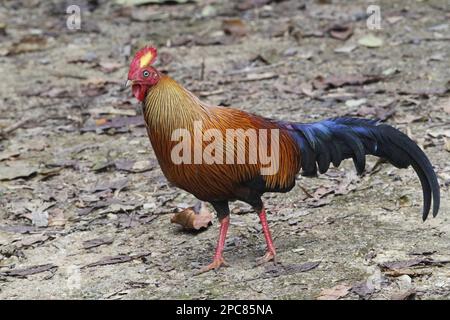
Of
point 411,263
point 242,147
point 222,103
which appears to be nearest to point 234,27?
point 222,103

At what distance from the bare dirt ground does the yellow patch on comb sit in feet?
4.35

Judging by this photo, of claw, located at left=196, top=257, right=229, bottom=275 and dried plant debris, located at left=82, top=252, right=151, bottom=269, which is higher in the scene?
claw, located at left=196, top=257, right=229, bottom=275

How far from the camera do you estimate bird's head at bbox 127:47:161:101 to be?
5125 millimetres

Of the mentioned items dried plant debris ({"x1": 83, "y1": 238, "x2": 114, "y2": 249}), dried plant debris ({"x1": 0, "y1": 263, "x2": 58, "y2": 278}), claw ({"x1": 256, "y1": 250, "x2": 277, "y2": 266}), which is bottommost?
dried plant debris ({"x1": 0, "y1": 263, "x2": 58, "y2": 278})

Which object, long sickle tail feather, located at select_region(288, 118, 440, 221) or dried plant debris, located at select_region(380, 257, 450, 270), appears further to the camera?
long sickle tail feather, located at select_region(288, 118, 440, 221)

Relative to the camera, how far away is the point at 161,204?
21.8ft

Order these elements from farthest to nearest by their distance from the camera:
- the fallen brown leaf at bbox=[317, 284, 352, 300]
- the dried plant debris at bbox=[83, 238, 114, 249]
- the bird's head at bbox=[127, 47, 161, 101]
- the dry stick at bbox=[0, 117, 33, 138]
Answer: the dry stick at bbox=[0, 117, 33, 138]
the dried plant debris at bbox=[83, 238, 114, 249]
the bird's head at bbox=[127, 47, 161, 101]
the fallen brown leaf at bbox=[317, 284, 352, 300]

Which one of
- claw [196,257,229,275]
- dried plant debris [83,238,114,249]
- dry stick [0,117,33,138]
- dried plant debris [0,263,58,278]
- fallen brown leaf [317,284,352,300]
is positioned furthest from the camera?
dry stick [0,117,33,138]

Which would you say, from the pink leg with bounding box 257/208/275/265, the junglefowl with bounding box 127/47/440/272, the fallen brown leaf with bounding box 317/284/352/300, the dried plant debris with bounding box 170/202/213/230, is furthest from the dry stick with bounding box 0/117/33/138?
the fallen brown leaf with bounding box 317/284/352/300

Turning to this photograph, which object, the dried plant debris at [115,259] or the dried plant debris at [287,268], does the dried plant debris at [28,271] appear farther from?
the dried plant debris at [287,268]

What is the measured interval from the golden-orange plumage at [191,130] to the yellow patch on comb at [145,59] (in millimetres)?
A: 138

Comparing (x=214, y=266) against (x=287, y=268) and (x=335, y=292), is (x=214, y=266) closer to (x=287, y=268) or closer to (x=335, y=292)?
(x=287, y=268)

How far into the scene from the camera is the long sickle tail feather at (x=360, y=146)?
5285mm

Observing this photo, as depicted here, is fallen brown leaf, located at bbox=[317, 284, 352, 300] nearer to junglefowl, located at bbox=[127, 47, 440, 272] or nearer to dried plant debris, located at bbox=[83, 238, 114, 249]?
junglefowl, located at bbox=[127, 47, 440, 272]
